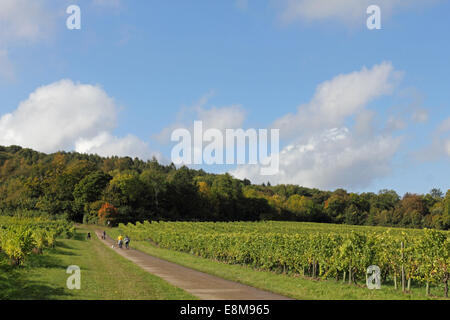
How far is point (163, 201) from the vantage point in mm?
117688

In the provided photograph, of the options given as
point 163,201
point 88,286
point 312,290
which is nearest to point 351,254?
point 312,290

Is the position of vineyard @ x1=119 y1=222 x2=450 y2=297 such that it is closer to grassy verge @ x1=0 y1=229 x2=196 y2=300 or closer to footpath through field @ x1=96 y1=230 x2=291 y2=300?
footpath through field @ x1=96 y1=230 x2=291 y2=300

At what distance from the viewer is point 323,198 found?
160 m

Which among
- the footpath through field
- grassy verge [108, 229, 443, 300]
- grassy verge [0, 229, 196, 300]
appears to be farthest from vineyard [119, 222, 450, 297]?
grassy verge [0, 229, 196, 300]

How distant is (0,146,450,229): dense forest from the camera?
10306 centimetres

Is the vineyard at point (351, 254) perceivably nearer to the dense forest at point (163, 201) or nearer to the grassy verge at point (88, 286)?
the grassy verge at point (88, 286)

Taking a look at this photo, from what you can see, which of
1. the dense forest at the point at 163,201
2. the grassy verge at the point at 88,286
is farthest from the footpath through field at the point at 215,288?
the dense forest at the point at 163,201

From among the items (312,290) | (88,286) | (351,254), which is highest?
(351,254)

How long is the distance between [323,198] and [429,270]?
144377 millimetres

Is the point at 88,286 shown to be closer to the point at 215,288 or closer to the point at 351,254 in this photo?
the point at 215,288

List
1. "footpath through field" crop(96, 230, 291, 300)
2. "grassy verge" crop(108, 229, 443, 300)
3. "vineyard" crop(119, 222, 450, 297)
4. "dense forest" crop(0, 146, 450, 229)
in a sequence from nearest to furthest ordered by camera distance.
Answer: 1. "footpath through field" crop(96, 230, 291, 300)
2. "grassy verge" crop(108, 229, 443, 300)
3. "vineyard" crop(119, 222, 450, 297)
4. "dense forest" crop(0, 146, 450, 229)

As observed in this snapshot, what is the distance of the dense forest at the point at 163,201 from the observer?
103 metres

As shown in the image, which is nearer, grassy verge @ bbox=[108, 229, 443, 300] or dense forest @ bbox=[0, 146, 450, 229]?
grassy verge @ bbox=[108, 229, 443, 300]
